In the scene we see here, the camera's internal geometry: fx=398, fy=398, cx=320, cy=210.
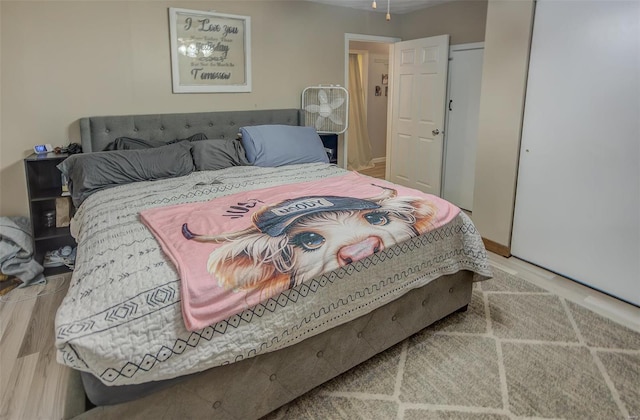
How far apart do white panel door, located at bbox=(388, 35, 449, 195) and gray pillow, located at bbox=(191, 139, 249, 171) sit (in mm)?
2368

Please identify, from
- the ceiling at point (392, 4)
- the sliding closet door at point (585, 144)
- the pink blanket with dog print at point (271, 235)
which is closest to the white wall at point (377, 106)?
the ceiling at point (392, 4)

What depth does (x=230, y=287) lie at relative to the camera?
1473 millimetres

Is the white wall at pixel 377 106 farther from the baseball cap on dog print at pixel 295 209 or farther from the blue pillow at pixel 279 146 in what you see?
the baseball cap on dog print at pixel 295 209

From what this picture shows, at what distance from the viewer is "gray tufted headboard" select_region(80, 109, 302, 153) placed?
3232 mm

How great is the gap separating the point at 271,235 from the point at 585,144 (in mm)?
2379

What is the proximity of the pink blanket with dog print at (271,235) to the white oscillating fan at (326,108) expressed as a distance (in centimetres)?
206

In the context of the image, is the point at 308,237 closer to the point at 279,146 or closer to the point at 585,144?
the point at 279,146

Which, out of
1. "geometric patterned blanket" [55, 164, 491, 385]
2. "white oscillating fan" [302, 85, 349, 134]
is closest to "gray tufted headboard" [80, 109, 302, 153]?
"white oscillating fan" [302, 85, 349, 134]

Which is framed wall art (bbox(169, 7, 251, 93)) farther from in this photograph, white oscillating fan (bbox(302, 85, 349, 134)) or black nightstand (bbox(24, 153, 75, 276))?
black nightstand (bbox(24, 153, 75, 276))

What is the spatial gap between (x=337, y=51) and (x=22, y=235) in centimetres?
350

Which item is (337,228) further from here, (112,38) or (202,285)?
(112,38)

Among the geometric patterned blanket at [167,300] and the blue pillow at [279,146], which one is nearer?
the geometric patterned blanket at [167,300]

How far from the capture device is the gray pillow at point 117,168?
272 centimetres

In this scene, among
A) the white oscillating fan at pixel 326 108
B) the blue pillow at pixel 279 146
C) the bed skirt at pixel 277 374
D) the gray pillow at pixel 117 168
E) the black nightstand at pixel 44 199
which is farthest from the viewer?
the white oscillating fan at pixel 326 108
